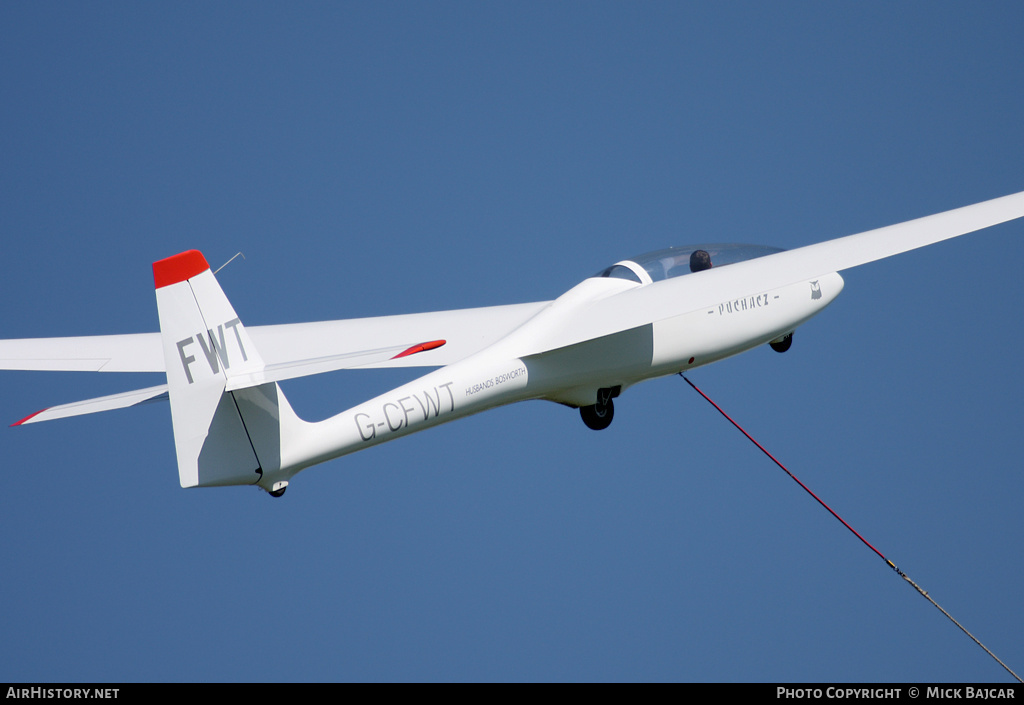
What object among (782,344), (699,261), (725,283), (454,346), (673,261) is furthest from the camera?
(782,344)

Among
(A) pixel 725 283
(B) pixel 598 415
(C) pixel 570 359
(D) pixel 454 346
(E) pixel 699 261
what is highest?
(E) pixel 699 261

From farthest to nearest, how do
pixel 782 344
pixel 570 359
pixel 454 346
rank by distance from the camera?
1. pixel 782 344
2. pixel 454 346
3. pixel 570 359

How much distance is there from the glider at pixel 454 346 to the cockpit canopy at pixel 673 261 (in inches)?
0.6

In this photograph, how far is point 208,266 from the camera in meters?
8.27

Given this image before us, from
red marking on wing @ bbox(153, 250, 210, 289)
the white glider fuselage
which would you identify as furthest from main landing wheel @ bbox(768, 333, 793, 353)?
red marking on wing @ bbox(153, 250, 210, 289)

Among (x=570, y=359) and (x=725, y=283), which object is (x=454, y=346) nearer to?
(x=570, y=359)

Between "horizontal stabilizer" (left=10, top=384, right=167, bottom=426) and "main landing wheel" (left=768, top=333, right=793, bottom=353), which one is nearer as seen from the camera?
"horizontal stabilizer" (left=10, top=384, right=167, bottom=426)

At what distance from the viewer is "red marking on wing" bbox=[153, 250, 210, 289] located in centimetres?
805

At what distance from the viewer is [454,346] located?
11328mm

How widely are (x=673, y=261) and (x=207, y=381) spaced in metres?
5.47

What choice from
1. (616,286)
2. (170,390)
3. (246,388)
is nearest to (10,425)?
(170,390)

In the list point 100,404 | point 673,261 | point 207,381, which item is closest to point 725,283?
point 673,261

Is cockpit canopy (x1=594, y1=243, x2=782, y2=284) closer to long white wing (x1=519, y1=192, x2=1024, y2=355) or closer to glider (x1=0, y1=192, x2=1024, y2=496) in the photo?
glider (x1=0, y1=192, x2=1024, y2=496)

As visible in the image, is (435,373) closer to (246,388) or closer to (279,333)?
(246,388)
